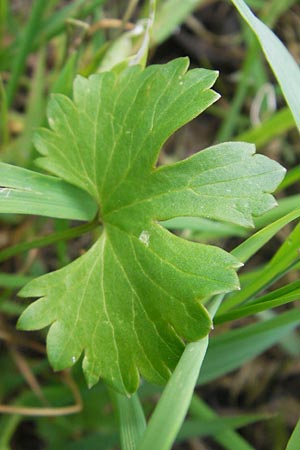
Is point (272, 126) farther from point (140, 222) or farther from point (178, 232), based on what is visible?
point (140, 222)

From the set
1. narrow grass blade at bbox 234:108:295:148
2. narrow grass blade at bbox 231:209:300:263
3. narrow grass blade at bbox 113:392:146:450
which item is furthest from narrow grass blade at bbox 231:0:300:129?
narrow grass blade at bbox 113:392:146:450

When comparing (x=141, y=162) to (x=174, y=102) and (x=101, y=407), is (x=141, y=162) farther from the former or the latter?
(x=101, y=407)

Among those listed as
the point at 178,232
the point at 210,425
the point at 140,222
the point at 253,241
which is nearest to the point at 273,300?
the point at 253,241

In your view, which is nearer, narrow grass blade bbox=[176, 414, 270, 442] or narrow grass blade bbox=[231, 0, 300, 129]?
narrow grass blade bbox=[231, 0, 300, 129]

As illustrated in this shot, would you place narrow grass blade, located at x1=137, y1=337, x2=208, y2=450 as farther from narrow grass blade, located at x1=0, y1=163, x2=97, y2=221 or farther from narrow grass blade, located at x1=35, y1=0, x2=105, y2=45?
narrow grass blade, located at x1=35, y1=0, x2=105, y2=45

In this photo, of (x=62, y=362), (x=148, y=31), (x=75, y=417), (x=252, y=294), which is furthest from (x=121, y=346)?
(x=75, y=417)

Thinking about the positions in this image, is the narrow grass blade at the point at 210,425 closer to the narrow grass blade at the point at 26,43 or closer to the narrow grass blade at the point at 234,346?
the narrow grass blade at the point at 234,346
